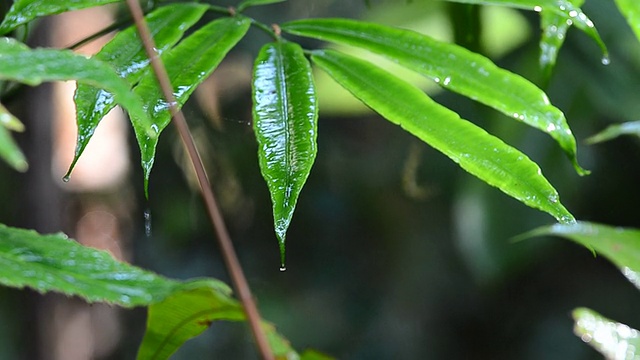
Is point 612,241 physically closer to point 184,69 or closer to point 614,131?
point 614,131

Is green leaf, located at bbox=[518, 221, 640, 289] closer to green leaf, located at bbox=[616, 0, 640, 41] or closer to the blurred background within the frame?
green leaf, located at bbox=[616, 0, 640, 41]

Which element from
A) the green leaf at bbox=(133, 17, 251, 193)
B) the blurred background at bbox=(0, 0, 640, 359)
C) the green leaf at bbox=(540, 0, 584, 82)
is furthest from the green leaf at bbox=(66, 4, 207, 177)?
the blurred background at bbox=(0, 0, 640, 359)

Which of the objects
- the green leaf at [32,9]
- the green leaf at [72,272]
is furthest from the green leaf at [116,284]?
the green leaf at [32,9]

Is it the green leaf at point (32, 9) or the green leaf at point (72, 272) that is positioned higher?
the green leaf at point (32, 9)

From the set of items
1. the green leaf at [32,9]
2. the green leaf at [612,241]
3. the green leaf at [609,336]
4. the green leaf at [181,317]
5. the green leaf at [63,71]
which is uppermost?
the green leaf at [63,71]

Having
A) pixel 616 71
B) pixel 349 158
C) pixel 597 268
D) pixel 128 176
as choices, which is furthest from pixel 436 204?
pixel 128 176

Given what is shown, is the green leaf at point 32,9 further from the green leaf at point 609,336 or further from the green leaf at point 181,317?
the green leaf at point 609,336
